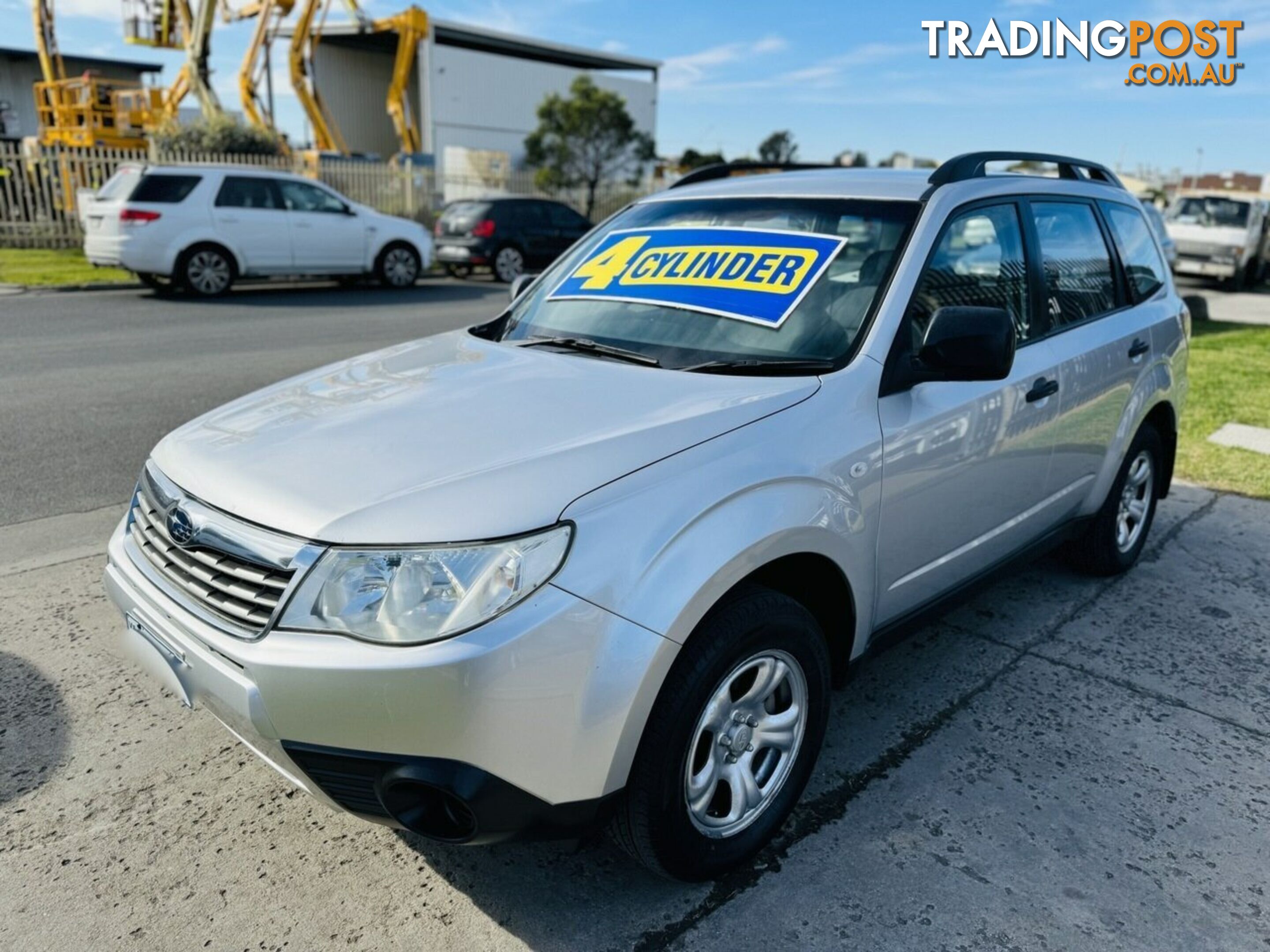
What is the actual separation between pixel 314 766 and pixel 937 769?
1850mm

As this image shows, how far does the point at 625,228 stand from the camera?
12.1ft

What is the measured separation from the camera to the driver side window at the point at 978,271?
3020 mm

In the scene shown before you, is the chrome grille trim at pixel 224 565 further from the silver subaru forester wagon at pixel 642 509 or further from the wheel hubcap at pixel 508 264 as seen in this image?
the wheel hubcap at pixel 508 264

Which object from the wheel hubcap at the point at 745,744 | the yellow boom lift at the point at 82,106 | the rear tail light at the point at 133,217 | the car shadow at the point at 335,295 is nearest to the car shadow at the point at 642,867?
the wheel hubcap at the point at 745,744

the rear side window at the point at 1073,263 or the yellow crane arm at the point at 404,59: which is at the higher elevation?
the yellow crane arm at the point at 404,59

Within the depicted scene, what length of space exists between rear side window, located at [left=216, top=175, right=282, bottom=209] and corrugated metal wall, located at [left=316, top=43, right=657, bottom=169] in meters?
37.0

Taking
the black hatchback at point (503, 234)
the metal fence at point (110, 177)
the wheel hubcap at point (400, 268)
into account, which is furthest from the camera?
the metal fence at point (110, 177)

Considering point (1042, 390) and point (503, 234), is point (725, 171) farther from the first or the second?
point (503, 234)

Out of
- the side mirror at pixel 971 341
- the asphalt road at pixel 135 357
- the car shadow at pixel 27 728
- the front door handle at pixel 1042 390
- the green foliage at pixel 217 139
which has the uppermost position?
the green foliage at pixel 217 139

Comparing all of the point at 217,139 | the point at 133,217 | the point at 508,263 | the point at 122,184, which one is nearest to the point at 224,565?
the point at 133,217

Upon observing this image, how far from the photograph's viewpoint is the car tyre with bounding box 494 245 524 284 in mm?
17500

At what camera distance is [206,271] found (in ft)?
43.4

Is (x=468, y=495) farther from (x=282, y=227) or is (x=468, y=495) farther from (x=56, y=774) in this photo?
(x=282, y=227)

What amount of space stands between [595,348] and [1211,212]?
22.5 metres
